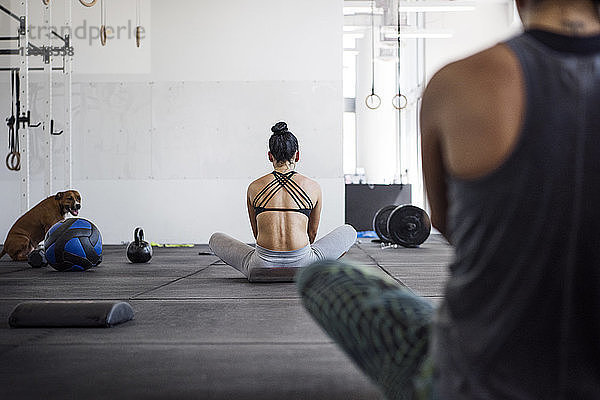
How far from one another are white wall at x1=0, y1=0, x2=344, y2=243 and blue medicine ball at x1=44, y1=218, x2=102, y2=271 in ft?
11.5

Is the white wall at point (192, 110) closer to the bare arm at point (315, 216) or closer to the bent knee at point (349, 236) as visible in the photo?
the bent knee at point (349, 236)

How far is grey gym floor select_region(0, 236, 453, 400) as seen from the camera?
5.39 ft

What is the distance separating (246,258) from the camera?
3863mm

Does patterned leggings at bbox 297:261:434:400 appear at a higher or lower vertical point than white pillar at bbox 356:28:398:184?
lower

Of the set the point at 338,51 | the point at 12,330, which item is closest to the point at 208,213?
the point at 338,51

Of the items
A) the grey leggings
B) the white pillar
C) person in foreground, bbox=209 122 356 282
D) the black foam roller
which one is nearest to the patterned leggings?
the black foam roller

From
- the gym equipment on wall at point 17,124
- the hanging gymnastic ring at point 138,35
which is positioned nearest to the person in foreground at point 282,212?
the gym equipment on wall at point 17,124

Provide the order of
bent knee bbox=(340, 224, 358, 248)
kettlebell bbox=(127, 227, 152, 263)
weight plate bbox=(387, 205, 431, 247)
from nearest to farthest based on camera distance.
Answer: bent knee bbox=(340, 224, 358, 248), kettlebell bbox=(127, 227, 152, 263), weight plate bbox=(387, 205, 431, 247)

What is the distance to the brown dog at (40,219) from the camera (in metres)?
4.98

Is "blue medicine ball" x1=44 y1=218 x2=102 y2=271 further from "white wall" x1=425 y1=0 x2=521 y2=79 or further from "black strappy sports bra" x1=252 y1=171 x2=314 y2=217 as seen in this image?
"white wall" x1=425 y1=0 x2=521 y2=79

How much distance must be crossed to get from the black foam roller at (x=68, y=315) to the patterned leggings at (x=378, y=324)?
133 cm

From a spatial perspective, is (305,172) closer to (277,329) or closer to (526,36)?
(277,329)

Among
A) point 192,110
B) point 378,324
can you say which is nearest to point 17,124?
point 192,110

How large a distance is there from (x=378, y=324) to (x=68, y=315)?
1629mm
